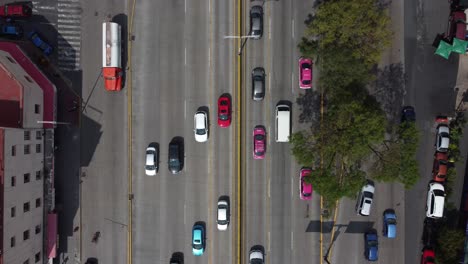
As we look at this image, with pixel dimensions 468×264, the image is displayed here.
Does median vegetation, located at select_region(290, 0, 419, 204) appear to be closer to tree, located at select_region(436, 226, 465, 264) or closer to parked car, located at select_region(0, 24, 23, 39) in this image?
tree, located at select_region(436, 226, 465, 264)

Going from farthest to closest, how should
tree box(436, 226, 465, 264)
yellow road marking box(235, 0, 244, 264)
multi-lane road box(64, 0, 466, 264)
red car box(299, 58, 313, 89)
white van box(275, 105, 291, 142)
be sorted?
multi-lane road box(64, 0, 466, 264) < yellow road marking box(235, 0, 244, 264) < red car box(299, 58, 313, 89) < white van box(275, 105, 291, 142) < tree box(436, 226, 465, 264)

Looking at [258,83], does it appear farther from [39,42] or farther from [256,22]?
[39,42]

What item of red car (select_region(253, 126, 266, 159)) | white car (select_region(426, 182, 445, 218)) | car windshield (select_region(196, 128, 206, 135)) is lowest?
white car (select_region(426, 182, 445, 218))

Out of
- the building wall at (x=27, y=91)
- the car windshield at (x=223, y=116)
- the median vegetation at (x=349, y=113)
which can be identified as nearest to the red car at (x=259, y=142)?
the car windshield at (x=223, y=116)

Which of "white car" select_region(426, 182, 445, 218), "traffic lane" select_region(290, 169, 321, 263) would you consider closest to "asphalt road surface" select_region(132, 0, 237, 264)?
"traffic lane" select_region(290, 169, 321, 263)

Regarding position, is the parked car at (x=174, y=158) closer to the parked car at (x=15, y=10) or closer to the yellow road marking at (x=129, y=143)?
the yellow road marking at (x=129, y=143)

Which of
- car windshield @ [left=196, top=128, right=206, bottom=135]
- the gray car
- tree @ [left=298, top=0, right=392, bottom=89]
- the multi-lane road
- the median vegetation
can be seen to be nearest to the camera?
the median vegetation

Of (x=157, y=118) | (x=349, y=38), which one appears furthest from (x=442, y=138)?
(x=157, y=118)

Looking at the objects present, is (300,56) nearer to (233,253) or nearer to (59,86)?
(233,253)
